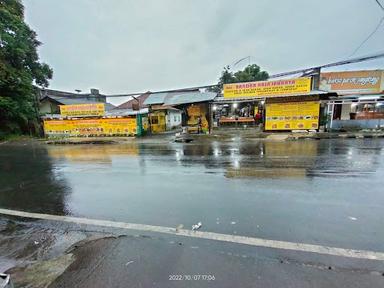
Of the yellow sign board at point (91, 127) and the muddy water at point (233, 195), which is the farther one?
the yellow sign board at point (91, 127)

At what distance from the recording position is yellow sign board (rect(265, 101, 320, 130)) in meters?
17.2

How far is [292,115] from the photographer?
58.3ft

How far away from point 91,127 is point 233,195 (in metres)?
20.1

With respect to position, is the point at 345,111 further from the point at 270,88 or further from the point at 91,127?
the point at 91,127

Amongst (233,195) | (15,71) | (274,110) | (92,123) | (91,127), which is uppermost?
(15,71)

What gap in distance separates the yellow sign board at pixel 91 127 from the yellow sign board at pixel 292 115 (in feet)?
42.2

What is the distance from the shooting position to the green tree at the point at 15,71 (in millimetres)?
19587

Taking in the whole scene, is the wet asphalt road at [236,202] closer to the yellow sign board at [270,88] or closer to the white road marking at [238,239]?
the white road marking at [238,239]

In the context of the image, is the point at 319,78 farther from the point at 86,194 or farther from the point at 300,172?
the point at 86,194

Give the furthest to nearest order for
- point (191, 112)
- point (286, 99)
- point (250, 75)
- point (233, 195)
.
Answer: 1. point (250, 75)
2. point (191, 112)
3. point (286, 99)
4. point (233, 195)

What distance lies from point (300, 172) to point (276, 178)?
1.10m

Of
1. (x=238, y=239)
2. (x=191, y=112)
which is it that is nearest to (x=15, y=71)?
(x=191, y=112)

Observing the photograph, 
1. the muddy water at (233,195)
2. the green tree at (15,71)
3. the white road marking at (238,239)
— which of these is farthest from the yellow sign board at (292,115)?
the green tree at (15,71)

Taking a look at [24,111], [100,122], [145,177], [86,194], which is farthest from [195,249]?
[24,111]
